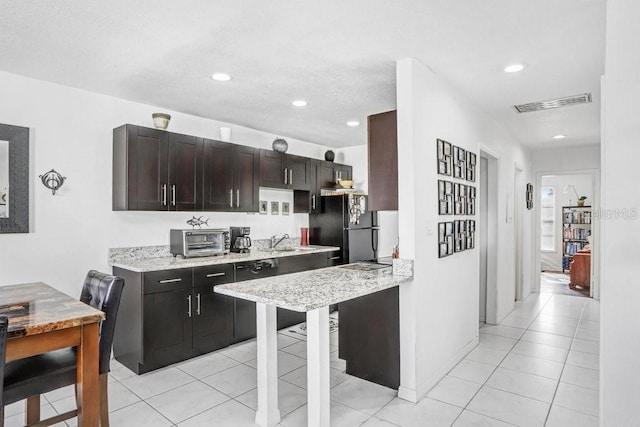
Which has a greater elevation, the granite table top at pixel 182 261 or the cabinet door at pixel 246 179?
the cabinet door at pixel 246 179

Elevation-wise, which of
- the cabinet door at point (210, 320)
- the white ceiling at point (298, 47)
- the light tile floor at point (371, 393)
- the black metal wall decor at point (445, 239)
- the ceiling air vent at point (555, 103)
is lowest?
the light tile floor at point (371, 393)

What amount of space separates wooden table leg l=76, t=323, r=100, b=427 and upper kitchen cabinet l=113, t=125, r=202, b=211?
5.88 ft

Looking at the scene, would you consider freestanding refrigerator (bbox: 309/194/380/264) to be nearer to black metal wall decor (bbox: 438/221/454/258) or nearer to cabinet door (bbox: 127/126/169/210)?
black metal wall decor (bbox: 438/221/454/258)

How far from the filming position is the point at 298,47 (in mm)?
2539

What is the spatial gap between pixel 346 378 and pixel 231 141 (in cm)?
301

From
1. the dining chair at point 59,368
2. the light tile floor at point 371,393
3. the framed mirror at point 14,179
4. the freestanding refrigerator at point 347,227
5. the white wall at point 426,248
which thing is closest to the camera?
the dining chair at point 59,368

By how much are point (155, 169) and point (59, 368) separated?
6.87 feet

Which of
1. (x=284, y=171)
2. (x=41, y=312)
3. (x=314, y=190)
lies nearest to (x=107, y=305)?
(x=41, y=312)

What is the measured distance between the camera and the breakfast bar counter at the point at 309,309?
204 centimetres

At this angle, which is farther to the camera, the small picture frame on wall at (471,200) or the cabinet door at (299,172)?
the cabinet door at (299,172)

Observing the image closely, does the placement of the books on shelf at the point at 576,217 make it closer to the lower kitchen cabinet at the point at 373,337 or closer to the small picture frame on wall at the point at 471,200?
the small picture frame on wall at the point at 471,200

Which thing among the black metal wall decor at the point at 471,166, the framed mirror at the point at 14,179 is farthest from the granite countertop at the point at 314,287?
the framed mirror at the point at 14,179

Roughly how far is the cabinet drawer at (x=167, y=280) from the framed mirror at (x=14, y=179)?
103 centimetres

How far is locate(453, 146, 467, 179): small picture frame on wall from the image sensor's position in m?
3.31
